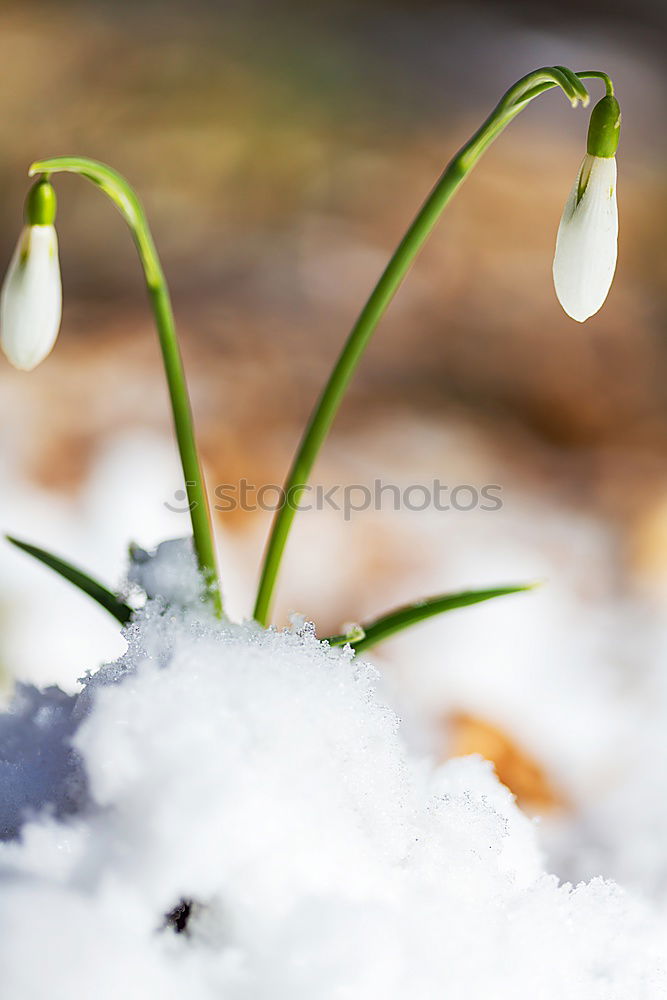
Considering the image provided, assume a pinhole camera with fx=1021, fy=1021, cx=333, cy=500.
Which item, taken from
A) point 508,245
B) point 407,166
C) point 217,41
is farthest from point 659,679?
point 217,41

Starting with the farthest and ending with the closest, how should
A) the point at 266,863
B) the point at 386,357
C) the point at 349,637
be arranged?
the point at 386,357 → the point at 349,637 → the point at 266,863

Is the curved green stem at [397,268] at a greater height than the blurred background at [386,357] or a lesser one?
lesser

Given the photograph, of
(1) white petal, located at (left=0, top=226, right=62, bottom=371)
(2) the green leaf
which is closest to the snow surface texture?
(2) the green leaf

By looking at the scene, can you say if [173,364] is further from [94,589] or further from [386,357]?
[386,357]

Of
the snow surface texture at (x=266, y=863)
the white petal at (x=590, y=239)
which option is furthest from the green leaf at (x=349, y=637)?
the white petal at (x=590, y=239)

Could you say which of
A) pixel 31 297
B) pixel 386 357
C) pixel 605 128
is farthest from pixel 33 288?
pixel 386 357

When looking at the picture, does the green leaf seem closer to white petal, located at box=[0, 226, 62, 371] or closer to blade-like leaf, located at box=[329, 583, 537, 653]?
blade-like leaf, located at box=[329, 583, 537, 653]

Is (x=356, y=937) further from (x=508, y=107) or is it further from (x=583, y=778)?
(x=583, y=778)

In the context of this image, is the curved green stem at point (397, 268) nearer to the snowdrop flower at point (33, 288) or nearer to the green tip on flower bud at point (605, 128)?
the green tip on flower bud at point (605, 128)
